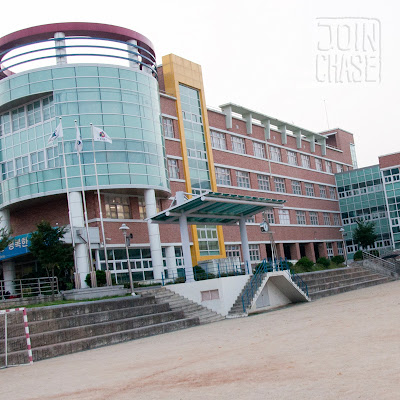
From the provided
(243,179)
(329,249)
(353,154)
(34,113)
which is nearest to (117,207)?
(34,113)

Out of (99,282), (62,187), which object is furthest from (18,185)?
(99,282)

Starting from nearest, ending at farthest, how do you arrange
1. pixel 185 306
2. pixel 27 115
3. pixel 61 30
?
1. pixel 185 306
2. pixel 61 30
3. pixel 27 115

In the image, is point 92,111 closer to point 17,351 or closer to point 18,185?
point 18,185

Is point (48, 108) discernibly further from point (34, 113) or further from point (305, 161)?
point (305, 161)

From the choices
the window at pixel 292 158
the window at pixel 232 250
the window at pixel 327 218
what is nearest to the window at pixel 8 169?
the window at pixel 232 250

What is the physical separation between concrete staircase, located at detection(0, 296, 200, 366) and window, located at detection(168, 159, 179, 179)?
18.2 m

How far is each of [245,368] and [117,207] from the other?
26.6 m

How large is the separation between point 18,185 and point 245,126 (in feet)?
77.4

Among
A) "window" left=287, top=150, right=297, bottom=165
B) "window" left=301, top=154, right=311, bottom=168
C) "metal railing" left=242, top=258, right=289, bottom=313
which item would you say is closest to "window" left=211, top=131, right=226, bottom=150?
"window" left=287, top=150, right=297, bottom=165

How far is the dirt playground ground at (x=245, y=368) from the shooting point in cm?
693

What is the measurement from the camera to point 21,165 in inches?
1342

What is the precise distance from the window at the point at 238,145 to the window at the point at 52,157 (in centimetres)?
1943

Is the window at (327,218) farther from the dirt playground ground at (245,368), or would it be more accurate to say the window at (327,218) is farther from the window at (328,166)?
the dirt playground ground at (245,368)

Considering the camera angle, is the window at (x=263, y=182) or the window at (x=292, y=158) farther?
the window at (x=292, y=158)
